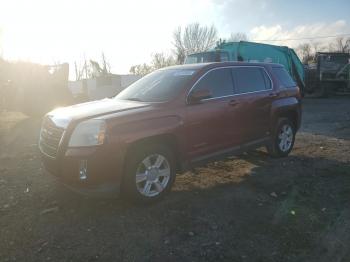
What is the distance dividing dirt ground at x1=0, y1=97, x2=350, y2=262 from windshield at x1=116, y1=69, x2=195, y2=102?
4.69 feet

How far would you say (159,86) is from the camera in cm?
555

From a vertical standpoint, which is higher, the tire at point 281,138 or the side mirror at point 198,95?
the side mirror at point 198,95

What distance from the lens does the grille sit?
456 centimetres

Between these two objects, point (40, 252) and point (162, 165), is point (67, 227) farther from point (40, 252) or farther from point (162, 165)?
point (162, 165)

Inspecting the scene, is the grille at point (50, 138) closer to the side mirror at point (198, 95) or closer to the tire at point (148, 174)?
the tire at point (148, 174)

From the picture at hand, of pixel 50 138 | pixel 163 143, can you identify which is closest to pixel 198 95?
pixel 163 143

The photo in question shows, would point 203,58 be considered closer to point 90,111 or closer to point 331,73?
point 331,73

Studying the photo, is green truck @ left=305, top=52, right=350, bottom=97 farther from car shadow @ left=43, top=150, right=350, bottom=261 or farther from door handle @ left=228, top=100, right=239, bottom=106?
door handle @ left=228, top=100, right=239, bottom=106

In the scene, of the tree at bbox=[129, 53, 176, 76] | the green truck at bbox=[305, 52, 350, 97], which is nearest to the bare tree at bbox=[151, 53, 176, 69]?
the tree at bbox=[129, 53, 176, 76]

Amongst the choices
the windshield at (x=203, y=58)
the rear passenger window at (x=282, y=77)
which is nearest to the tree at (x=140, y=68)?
the windshield at (x=203, y=58)

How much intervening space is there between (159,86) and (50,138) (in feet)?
5.88

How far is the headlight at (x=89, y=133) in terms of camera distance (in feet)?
14.0

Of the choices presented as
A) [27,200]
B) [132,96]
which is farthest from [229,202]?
[27,200]

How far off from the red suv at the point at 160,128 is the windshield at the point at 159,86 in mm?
17
